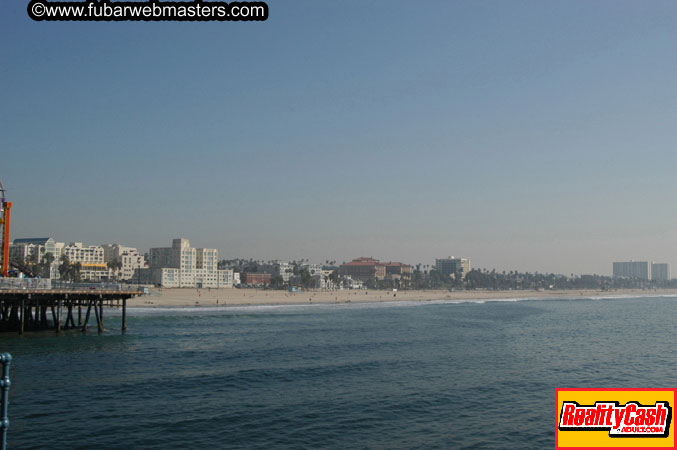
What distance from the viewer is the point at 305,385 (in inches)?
1161

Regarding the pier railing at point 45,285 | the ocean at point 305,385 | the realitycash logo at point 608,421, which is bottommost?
the ocean at point 305,385

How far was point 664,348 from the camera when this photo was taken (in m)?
47.8

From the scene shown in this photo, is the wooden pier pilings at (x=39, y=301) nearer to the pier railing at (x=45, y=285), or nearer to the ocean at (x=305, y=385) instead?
the pier railing at (x=45, y=285)

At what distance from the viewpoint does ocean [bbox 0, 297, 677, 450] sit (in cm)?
2061

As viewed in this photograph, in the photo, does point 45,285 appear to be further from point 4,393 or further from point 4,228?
point 4,393

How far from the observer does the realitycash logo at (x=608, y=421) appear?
1538cm

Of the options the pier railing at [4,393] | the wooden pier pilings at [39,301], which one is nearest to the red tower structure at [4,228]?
the wooden pier pilings at [39,301]

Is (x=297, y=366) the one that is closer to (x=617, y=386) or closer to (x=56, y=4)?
(x=617, y=386)

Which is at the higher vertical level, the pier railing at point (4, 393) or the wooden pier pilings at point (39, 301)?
the pier railing at point (4, 393)

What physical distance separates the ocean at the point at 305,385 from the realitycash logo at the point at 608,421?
9.89 feet

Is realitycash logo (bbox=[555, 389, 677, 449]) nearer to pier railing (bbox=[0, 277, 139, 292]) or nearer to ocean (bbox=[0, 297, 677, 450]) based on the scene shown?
ocean (bbox=[0, 297, 677, 450])

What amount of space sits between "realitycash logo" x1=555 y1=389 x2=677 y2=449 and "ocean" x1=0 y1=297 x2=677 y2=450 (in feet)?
9.89

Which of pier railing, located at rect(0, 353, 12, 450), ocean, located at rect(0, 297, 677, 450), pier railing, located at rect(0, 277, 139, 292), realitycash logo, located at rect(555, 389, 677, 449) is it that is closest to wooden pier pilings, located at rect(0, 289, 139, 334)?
pier railing, located at rect(0, 277, 139, 292)

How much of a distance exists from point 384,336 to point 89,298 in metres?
28.2
